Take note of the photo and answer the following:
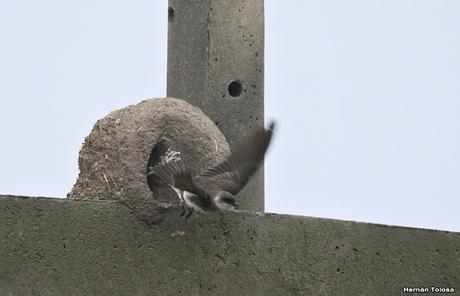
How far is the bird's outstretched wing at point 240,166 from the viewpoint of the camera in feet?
22.6

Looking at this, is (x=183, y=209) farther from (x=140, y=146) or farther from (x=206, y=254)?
(x=140, y=146)

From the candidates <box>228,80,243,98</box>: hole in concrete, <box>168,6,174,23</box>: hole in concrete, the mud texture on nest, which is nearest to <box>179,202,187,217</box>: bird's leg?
the mud texture on nest

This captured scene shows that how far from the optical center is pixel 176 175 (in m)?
6.59

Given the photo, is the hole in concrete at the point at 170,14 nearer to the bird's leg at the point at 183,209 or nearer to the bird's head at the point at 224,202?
the bird's head at the point at 224,202

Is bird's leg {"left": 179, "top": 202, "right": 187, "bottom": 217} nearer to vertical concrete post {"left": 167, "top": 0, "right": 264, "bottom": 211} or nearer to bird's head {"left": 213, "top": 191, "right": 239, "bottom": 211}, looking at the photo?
bird's head {"left": 213, "top": 191, "right": 239, "bottom": 211}

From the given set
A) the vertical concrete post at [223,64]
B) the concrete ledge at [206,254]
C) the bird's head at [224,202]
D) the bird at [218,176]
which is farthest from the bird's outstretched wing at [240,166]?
the vertical concrete post at [223,64]

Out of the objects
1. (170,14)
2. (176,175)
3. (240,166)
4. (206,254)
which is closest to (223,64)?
(170,14)

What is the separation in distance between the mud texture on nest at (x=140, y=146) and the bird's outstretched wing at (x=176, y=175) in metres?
0.34

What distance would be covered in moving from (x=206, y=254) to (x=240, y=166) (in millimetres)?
890

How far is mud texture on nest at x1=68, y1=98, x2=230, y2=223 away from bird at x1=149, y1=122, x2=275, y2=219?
388 millimetres

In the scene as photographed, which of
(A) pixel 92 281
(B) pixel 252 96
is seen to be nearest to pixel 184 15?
(B) pixel 252 96

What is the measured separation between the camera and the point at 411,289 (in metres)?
7.23

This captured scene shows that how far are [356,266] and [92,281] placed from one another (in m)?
1.98

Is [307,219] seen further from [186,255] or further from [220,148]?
[220,148]
